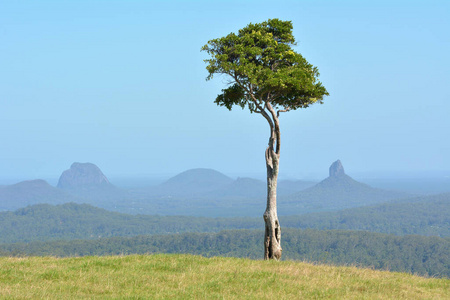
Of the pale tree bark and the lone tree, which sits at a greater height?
the lone tree

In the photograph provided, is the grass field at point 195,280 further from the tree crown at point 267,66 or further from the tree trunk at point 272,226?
the tree crown at point 267,66

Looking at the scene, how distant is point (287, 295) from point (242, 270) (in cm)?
422

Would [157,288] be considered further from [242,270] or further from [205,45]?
[205,45]

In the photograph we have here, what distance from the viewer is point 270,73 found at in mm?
23672

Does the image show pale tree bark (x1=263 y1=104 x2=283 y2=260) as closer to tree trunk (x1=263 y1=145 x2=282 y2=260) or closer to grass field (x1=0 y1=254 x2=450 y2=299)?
tree trunk (x1=263 y1=145 x2=282 y2=260)

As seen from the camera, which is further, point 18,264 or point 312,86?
point 312,86

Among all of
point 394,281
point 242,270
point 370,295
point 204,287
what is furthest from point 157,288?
point 394,281

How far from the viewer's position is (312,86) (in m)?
24.7

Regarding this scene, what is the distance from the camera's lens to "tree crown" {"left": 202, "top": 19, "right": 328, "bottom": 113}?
23797mm

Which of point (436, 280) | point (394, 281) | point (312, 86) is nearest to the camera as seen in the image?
point (394, 281)

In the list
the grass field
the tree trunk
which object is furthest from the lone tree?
the grass field

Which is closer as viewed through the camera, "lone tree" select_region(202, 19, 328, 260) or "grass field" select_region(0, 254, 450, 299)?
"grass field" select_region(0, 254, 450, 299)

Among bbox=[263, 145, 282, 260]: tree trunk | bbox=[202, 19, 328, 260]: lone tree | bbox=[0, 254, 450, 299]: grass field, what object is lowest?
bbox=[0, 254, 450, 299]: grass field

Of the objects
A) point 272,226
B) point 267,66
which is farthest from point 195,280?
point 267,66
